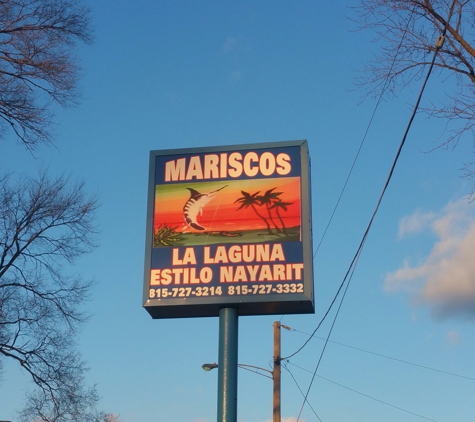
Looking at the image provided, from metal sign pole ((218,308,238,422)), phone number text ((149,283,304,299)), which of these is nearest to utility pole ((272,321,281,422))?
metal sign pole ((218,308,238,422))

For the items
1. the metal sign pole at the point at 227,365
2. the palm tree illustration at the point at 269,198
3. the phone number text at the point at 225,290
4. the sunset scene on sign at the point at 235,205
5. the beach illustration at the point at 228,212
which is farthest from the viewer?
the palm tree illustration at the point at 269,198

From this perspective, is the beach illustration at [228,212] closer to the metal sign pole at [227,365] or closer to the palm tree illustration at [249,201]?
the palm tree illustration at [249,201]

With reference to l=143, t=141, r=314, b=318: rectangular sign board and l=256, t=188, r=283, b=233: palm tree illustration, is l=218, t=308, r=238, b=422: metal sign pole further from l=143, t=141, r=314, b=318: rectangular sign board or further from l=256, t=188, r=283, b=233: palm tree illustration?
l=256, t=188, r=283, b=233: palm tree illustration

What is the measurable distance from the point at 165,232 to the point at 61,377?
687 centimetres

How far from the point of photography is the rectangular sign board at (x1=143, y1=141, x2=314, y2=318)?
48.4ft

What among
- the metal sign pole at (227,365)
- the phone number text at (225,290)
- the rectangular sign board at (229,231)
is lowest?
the metal sign pole at (227,365)

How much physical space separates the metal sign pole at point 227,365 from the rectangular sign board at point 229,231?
0.94ft

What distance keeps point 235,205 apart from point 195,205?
2.78ft

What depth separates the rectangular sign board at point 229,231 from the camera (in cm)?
1476

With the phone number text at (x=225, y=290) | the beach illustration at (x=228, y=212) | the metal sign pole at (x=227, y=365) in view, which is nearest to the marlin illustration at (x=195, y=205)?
the beach illustration at (x=228, y=212)

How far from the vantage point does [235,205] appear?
15609 mm

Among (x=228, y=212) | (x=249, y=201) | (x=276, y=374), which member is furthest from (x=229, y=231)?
(x=276, y=374)

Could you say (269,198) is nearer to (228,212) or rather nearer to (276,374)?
(228,212)

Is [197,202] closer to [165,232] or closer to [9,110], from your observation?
[165,232]
